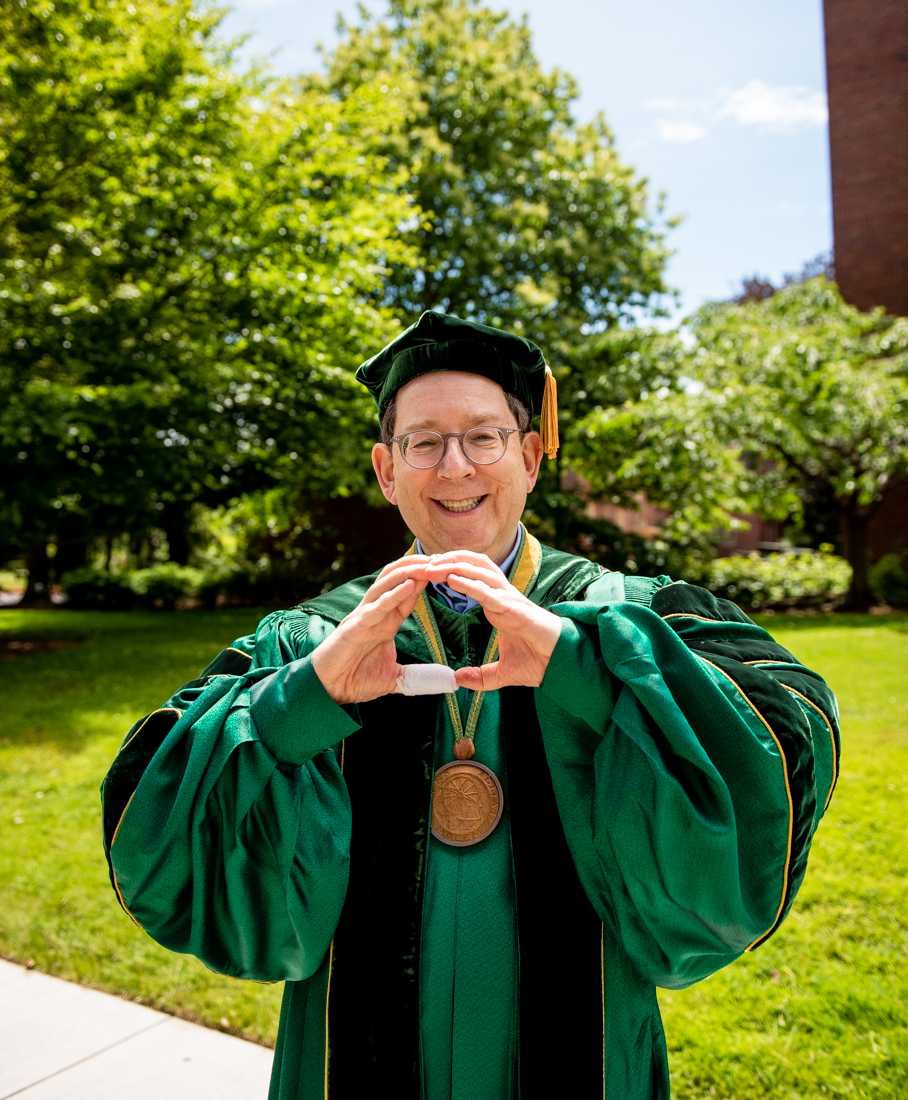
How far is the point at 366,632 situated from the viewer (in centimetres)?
139

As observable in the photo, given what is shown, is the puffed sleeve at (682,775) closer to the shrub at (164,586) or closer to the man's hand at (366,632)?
the man's hand at (366,632)

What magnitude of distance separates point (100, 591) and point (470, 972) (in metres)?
21.2

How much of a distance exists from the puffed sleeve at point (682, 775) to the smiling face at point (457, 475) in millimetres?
376

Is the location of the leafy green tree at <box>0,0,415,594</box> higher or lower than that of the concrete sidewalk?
higher

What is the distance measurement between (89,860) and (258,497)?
1377 centimetres

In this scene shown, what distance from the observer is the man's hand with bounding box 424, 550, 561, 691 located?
1.34 metres

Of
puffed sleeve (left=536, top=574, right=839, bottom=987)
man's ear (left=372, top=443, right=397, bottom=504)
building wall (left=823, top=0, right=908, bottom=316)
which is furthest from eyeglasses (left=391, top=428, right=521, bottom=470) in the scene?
building wall (left=823, top=0, right=908, bottom=316)

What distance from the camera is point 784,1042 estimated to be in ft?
10.8

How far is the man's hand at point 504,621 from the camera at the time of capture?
4.39ft

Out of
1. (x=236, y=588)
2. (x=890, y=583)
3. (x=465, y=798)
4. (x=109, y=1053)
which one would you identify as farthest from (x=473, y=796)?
(x=236, y=588)

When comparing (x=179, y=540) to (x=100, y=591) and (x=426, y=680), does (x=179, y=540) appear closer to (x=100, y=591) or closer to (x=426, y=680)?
(x=100, y=591)

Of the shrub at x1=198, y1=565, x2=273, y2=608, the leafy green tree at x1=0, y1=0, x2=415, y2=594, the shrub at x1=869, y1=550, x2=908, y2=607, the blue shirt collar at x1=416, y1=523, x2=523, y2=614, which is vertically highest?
the leafy green tree at x1=0, y1=0, x2=415, y2=594

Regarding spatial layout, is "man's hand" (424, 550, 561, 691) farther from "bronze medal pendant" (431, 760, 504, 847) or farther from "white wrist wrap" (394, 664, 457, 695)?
"bronze medal pendant" (431, 760, 504, 847)

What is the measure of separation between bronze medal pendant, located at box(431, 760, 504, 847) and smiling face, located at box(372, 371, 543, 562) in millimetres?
445
